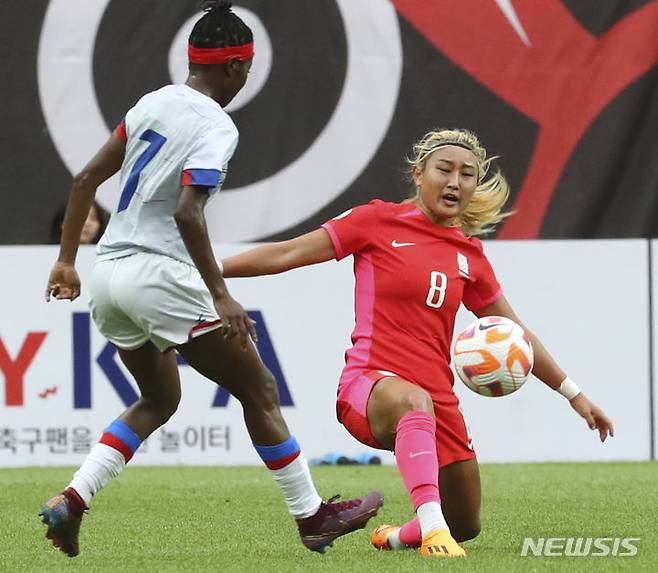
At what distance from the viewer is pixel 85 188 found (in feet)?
18.7

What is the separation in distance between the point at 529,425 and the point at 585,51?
2732 millimetres

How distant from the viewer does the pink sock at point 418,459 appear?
5.54 metres

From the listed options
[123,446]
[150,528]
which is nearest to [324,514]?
[123,446]

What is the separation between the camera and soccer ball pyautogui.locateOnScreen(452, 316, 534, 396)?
230 inches

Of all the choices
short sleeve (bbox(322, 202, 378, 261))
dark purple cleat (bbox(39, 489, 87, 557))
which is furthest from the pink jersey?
dark purple cleat (bbox(39, 489, 87, 557))

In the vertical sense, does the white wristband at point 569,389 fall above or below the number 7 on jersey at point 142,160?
below

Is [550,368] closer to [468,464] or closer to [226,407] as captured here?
[468,464]

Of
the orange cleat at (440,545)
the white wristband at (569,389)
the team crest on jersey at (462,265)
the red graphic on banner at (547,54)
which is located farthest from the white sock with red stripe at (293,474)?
the red graphic on banner at (547,54)

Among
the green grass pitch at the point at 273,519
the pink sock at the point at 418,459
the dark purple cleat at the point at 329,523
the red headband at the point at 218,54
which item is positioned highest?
the red headband at the point at 218,54

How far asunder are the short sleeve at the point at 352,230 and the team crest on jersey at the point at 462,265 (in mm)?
360

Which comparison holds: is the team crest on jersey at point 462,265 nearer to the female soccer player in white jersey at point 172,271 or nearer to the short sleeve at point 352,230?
the short sleeve at point 352,230

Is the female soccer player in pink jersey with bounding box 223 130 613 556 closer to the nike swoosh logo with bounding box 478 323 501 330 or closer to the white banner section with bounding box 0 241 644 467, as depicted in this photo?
the nike swoosh logo with bounding box 478 323 501 330

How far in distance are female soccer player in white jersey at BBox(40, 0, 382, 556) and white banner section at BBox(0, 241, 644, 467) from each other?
14.4 feet

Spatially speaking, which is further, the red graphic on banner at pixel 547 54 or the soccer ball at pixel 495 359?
the red graphic on banner at pixel 547 54
